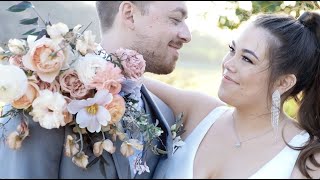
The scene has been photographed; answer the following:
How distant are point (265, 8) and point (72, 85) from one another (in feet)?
5.73

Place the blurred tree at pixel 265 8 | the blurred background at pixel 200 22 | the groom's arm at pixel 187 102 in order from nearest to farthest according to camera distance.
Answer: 1. the blurred background at pixel 200 22
2. the groom's arm at pixel 187 102
3. the blurred tree at pixel 265 8

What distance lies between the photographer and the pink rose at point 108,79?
2.03 meters

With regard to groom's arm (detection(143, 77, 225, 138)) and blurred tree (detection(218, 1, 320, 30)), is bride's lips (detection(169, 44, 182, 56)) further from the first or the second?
blurred tree (detection(218, 1, 320, 30))

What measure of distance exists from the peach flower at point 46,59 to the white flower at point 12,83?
45mm

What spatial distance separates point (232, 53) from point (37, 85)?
3.04 ft

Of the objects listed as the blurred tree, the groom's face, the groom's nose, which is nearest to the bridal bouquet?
the groom's face

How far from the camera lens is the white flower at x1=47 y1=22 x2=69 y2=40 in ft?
6.62

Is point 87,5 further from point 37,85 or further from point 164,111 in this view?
point 37,85

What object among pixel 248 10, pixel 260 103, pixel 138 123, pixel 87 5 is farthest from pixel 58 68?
pixel 248 10

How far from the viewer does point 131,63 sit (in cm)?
218

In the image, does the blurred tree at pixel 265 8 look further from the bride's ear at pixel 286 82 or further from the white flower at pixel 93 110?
the white flower at pixel 93 110

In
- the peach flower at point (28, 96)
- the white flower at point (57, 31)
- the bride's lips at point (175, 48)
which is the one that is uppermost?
the white flower at point (57, 31)

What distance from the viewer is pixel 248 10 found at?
3420 millimetres

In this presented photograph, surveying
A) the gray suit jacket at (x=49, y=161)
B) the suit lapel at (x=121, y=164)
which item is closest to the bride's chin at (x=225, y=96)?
the gray suit jacket at (x=49, y=161)
